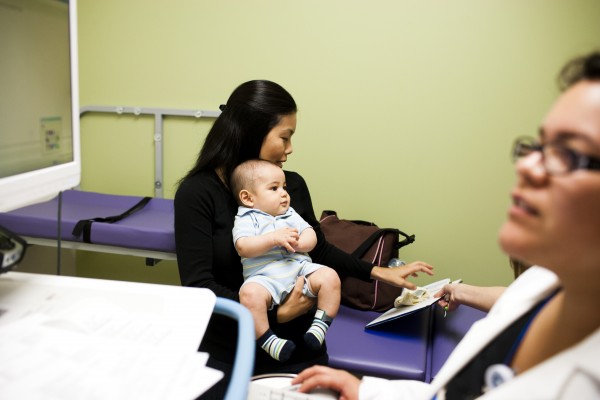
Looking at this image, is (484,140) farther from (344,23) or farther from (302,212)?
(302,212)

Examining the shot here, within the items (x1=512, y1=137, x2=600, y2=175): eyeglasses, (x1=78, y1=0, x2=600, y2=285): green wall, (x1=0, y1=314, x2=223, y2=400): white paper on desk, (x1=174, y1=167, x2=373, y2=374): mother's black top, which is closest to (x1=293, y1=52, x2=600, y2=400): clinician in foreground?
(x1=512, y1=137, x2=600, y2=175): eyeglasses

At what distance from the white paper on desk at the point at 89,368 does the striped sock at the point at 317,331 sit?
2.38 ft

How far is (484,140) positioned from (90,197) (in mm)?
1826

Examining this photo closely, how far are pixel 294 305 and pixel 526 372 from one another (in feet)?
2.62

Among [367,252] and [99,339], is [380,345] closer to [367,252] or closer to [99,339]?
[367,252]

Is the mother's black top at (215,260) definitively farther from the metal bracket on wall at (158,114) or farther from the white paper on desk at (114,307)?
the metal bracket on wall at (158,114)

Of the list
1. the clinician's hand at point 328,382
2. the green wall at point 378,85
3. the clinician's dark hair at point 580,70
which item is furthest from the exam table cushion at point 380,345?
the clinician's dark hair at point 580,70

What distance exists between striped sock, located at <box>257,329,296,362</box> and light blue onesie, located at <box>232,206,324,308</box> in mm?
106

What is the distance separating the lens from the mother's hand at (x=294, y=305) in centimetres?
136

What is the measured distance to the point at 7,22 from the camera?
0.80 meters

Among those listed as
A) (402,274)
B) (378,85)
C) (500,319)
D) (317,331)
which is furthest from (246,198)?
(378,85)

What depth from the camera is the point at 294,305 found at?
4.51 feet

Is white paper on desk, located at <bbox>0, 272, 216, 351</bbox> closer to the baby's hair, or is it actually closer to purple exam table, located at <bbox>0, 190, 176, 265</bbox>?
the baby's hair

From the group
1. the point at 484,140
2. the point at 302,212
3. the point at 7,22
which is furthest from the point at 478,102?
the point at 7,22
